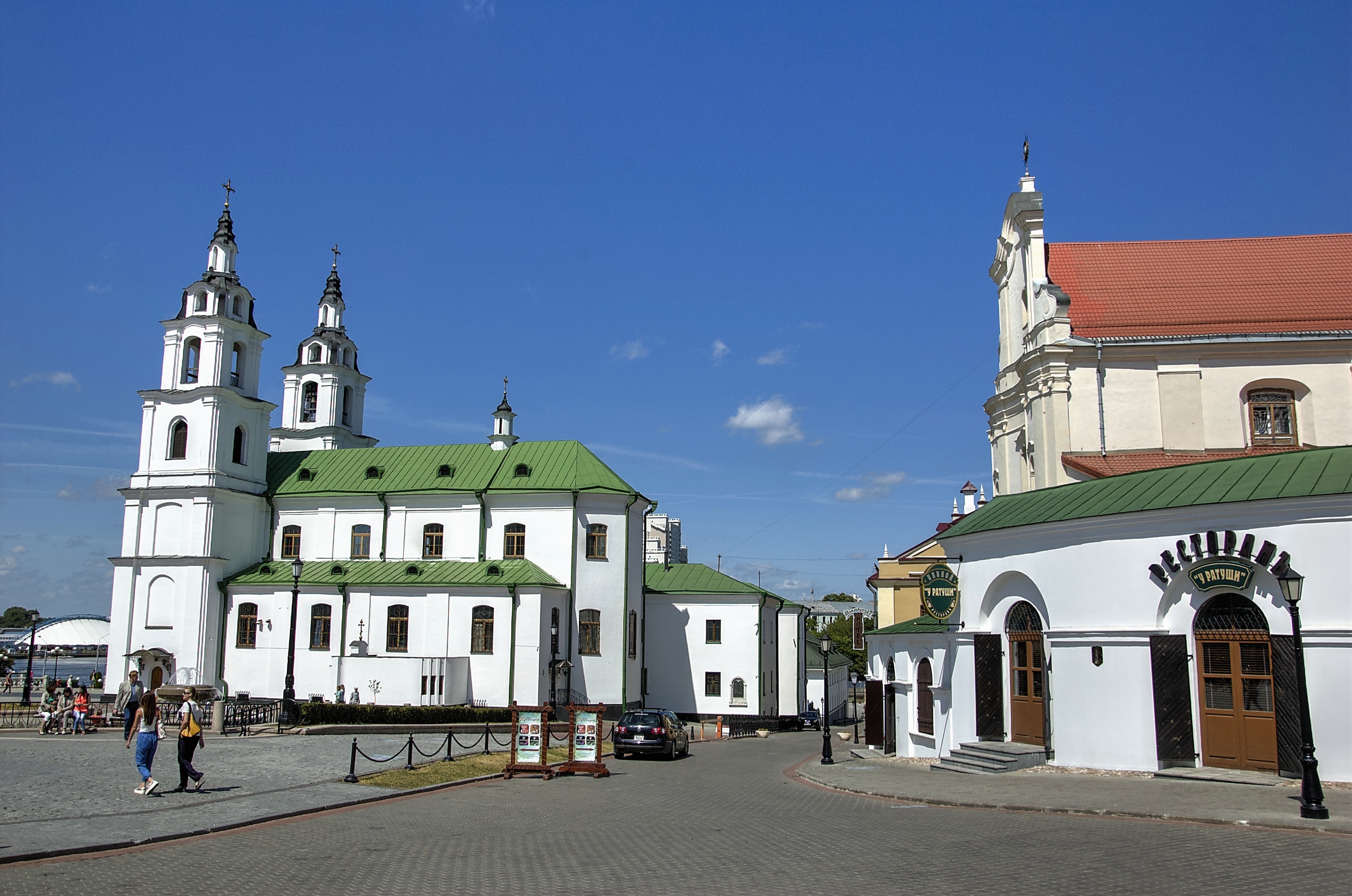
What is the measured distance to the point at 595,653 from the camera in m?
44.3

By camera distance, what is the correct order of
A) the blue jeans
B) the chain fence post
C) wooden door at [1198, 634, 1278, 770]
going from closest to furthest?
the blue jeans
wooden door at [1198, 634, 1278, 770]
the chain fence post

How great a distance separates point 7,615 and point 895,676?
223 metres

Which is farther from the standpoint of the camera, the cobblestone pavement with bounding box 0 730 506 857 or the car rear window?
the car rear window

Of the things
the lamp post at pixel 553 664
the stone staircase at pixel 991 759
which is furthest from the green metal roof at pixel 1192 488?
the lamp post at pixel 553 664

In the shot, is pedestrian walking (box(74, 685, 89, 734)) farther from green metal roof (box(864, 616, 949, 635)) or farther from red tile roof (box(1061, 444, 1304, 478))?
red tile roof (box(1061, 444, 1304, 478))

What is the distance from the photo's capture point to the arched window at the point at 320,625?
44656 mm

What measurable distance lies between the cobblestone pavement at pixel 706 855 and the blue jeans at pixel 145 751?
10.7ft

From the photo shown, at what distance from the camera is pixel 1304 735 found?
1431cm

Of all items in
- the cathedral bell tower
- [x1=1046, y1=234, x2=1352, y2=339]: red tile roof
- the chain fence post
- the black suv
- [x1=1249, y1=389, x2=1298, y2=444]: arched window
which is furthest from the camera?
the cathedral bell tower

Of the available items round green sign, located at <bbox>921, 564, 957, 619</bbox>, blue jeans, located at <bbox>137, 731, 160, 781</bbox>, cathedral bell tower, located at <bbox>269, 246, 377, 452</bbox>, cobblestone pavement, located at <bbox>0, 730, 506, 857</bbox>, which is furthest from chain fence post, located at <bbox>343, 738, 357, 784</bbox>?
cathedral bell tower, located at <bbox>269, 246, 377, 452</bbox>

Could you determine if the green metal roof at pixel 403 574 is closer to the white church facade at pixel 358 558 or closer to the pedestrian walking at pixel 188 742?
the white church facade at pixel 358 558

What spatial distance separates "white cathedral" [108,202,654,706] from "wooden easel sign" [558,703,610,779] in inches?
750

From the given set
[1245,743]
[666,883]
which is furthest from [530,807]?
[1245,743]

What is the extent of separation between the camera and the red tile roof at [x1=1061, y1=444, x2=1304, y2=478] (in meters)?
27.8
